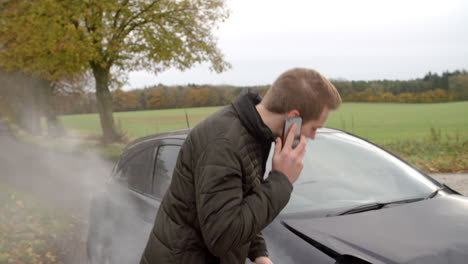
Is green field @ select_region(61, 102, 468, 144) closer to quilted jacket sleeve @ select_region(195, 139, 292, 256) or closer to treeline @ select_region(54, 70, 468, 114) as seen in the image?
treeline @ select_region(54, 70, 468, 114)

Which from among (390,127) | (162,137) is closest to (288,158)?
(162,137)

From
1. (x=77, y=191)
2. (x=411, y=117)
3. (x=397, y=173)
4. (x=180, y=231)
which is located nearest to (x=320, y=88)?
A: (x=180, y=231)

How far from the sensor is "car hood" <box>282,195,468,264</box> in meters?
2.37

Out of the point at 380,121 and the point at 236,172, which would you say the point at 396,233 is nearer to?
the point at 236,172

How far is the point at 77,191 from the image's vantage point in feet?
33.4

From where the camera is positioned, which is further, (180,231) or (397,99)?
(397,99)

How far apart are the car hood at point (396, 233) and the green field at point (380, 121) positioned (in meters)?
10.7

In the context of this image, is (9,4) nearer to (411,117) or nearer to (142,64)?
(142,64)

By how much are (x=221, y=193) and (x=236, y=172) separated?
3.6 inches

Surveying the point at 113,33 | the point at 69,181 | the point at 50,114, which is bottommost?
the point at 69,181

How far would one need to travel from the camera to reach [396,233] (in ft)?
8.48

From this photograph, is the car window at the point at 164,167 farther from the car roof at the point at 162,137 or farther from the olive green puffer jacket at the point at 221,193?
the olive green puffer jacket at the point at 221,193

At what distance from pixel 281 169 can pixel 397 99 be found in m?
19.8

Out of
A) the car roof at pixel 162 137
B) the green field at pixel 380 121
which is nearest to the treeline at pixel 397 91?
the green field at pixel 380 121
